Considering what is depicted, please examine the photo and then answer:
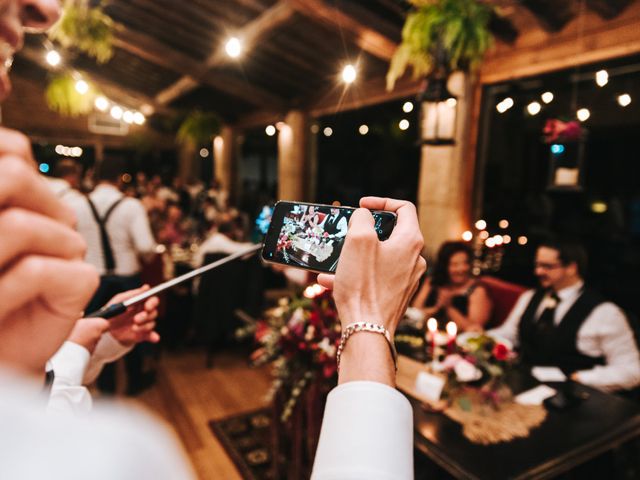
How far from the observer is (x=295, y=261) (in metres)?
0.94

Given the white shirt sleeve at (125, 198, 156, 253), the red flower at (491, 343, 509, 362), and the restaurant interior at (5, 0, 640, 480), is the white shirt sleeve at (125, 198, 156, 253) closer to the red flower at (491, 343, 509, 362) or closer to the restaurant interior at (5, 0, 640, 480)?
the restaurant interior at (5, 0, 640, 480)

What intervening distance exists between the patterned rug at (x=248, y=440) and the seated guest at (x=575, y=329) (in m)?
1.82

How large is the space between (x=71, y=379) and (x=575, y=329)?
8.35ft

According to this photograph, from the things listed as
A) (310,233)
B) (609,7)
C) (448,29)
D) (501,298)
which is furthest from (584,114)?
(310,233)

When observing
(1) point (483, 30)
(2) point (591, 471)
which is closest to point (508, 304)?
(2) point (591, 471)

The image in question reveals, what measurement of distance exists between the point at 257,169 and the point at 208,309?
611 centimetres

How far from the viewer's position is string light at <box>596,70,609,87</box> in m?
3.10

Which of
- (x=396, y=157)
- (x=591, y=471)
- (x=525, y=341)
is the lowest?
(x=591, y=471)

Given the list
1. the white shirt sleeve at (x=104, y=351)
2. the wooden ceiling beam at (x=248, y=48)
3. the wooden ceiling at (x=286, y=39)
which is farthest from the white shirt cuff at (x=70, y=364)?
the wooden ceiling beam at (x=248, y=48)

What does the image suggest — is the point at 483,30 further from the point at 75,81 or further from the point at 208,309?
the point at 75,81

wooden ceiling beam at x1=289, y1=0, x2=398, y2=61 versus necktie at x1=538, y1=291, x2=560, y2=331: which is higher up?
wooden ceiling beam at x1=289, y1=0, x2=398, y2=61

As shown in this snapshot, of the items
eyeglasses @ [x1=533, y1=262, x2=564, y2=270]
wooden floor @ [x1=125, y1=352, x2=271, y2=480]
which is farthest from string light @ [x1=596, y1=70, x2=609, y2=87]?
wooden floor @ [x1=125, y1=352, x2=271, y2=480]

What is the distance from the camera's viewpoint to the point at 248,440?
3.02 meters

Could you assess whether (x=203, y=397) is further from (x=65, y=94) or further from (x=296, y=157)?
(x=65, y=94)
